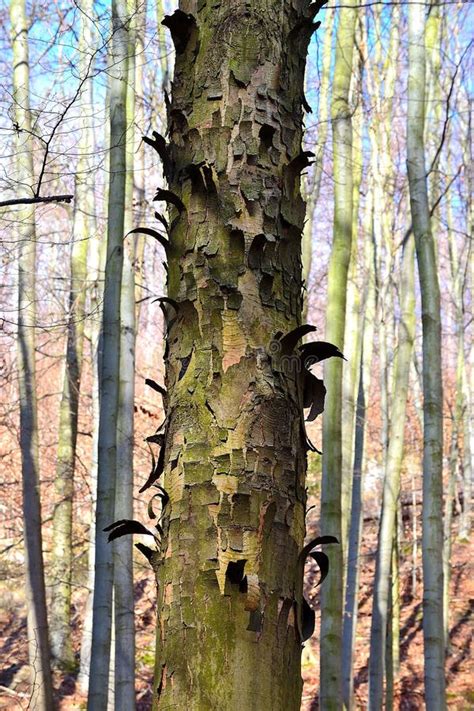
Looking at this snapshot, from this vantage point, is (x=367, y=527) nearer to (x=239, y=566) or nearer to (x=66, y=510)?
(x=66, y=510)

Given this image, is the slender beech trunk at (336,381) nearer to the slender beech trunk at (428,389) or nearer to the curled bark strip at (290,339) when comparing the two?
the slender beech trunk at (428,389)

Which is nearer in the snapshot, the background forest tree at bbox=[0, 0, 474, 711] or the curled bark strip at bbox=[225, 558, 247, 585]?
the curled bark strip at bbox=[225, 558, 247, 585]

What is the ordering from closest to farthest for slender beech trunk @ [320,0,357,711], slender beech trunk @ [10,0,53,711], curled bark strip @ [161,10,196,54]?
1. curled bark strip @ [161,10,196,54]
2. slender beech trunk @ [320,0,357,711]
3. slender beech trunk @ [10,0,53,711]

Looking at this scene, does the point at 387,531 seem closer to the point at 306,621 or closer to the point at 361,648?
the point at 361,648

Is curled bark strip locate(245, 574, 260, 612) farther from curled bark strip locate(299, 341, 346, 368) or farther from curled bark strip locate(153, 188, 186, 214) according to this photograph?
curled bark strip locate(153, 188, 186, 214)

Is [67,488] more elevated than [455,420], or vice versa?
[455,420]

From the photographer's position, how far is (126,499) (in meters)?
6.40

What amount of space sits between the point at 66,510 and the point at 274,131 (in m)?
10.5


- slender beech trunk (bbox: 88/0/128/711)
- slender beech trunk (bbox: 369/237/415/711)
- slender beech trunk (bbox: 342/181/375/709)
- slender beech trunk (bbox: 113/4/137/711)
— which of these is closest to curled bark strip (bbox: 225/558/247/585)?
slender beech trunk (bbox: 88/0/128/711)

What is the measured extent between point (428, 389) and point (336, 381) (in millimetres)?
707

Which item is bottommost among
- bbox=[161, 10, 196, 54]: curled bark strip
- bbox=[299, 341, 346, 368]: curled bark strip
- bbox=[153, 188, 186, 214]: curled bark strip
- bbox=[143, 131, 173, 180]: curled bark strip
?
bbox=[299, 341, 346, 368]: curled bark strip

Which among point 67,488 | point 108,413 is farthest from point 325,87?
A: point 67,488

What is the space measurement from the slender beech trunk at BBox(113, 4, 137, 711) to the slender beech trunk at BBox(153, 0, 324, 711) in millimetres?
3703

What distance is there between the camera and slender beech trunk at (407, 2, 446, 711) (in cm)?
480
